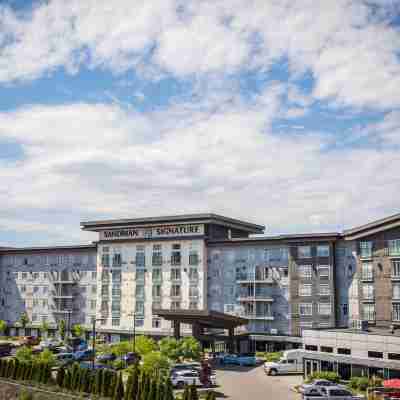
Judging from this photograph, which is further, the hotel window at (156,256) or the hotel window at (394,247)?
the hotel window at (156,256)

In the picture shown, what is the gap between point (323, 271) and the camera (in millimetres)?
79750

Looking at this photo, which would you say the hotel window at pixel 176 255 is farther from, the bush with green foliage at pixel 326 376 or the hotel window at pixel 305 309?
the bush with green foliage at pixel 326 376

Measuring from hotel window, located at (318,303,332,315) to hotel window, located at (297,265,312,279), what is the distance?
4.29 meters

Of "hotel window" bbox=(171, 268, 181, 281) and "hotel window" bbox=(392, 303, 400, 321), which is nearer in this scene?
"hotel window" bbox=(392, 303, 400, 321)

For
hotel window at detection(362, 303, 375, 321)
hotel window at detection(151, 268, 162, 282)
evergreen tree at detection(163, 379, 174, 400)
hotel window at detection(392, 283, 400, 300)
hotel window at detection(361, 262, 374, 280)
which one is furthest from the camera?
hotel window at detection(151, 268, 162, 282)

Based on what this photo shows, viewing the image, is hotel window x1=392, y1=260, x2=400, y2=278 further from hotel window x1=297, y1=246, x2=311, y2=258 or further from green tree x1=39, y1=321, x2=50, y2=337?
green tree x1=39, y1=321, x2=50, y2=337

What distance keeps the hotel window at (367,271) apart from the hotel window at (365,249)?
1067mm

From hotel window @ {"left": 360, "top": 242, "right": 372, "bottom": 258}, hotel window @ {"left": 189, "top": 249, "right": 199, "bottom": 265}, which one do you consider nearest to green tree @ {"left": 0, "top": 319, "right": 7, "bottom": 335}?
hotel window @ {"left": 189, "top": 249, "right": 199, "bottom": 265}

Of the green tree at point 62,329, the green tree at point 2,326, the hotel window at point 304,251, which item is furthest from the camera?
the green tree at point 2,326

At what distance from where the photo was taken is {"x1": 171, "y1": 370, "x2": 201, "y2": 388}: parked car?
5738 centimetres

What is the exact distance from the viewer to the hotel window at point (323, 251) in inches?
3146

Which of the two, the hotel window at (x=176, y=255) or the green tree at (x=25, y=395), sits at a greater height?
the hotel window at (x=176, y=255)

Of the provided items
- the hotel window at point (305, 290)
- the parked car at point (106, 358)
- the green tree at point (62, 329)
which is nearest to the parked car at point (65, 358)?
the parked car at point (106, 358)

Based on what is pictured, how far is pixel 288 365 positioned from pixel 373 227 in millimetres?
21401
